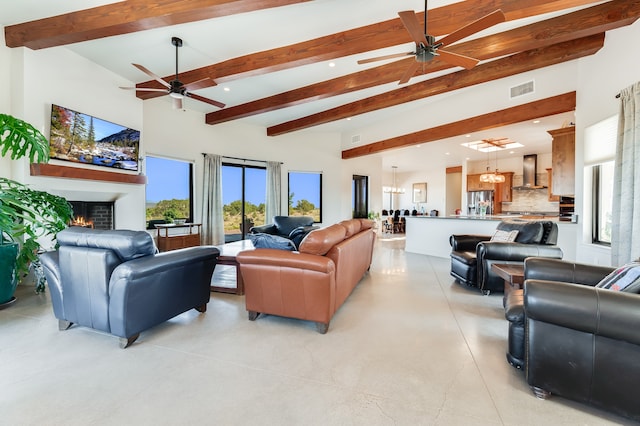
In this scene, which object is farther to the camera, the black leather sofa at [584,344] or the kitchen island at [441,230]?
the kitchen island at [441,230]

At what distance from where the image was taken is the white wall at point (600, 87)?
3146 mm

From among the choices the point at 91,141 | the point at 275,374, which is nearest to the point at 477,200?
the point at 275,374

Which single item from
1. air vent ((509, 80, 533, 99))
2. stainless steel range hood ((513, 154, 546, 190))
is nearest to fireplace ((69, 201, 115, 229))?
air vent ((509, 80, 533, 99))

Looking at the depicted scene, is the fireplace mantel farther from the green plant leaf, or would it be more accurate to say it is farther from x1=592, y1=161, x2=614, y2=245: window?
x1=592, y1=161, x2=614, y2=245: window

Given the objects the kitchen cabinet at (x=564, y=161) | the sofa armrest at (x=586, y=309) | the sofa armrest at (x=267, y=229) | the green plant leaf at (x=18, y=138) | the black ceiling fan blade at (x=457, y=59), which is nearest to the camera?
the sofa armrest at (x=586, y=309)

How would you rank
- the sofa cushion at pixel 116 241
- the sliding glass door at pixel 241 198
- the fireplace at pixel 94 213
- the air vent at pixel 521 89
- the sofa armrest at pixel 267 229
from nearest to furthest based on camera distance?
the sofa cushion at pixel 116 241 < the fireplace at pixel 94 213 < the air vent at pixel 521 89 < the sofa armrest at pixel 267 229 < the sliding glass door at pixel 241 198

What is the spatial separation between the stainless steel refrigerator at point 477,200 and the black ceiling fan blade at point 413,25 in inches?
312

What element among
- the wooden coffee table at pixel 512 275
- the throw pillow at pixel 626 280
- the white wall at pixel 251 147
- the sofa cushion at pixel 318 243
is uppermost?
the white wall at pixel 251 147

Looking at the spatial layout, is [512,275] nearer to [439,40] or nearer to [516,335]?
[516,335]

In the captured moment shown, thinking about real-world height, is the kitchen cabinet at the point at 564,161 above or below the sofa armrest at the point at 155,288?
above

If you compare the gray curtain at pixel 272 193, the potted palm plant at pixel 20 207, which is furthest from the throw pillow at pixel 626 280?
the gray curtain at pixel 272 193

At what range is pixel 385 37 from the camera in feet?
11.4

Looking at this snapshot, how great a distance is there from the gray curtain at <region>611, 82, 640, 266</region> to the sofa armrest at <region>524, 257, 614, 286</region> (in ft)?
3.88

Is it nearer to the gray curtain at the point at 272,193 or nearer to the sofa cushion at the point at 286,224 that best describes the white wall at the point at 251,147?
the gray curtain at the point at 272,193
